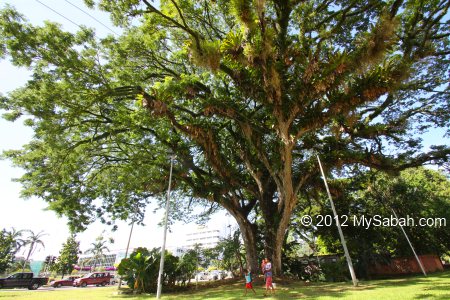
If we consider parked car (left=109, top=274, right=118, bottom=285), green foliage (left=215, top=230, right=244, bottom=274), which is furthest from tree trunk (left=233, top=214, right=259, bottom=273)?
parked car (left=109, top=274, right=118, bottom=285)

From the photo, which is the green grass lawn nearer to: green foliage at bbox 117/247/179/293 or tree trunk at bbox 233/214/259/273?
tree trunk at bbox 233/214/259/273

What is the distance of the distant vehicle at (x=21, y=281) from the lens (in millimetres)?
23000

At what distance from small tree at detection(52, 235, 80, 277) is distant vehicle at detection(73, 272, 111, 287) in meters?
21.0

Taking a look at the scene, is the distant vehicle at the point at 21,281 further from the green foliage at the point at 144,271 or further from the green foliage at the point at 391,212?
the green foliage at the point at 391,212

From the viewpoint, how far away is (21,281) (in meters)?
23.5

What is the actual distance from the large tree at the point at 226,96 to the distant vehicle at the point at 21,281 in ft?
47.9

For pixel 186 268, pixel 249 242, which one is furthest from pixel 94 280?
pixel 249 242

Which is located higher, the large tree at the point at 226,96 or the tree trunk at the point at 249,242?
the large tree at the point at 226,96

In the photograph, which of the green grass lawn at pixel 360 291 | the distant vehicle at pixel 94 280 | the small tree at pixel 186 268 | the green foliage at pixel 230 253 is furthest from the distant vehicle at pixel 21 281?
the green foliage at pixel 230 253

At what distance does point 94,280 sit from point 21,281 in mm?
8032

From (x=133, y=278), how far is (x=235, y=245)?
7.24m

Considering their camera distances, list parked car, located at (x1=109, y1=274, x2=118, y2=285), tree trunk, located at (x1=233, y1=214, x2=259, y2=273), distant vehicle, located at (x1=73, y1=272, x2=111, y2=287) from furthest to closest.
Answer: parked car, located at (x1=109, y1=274, x2=118, y2=285)
distant vehicle, located at (x1=73, y1=272, x2=111, y2=287)
tree trunk, located at (x1=233, y1=214, x2=259, y2=273)

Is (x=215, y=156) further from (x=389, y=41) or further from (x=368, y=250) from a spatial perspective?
(x=368, y=250)

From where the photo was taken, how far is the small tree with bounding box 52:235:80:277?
4631 cm
